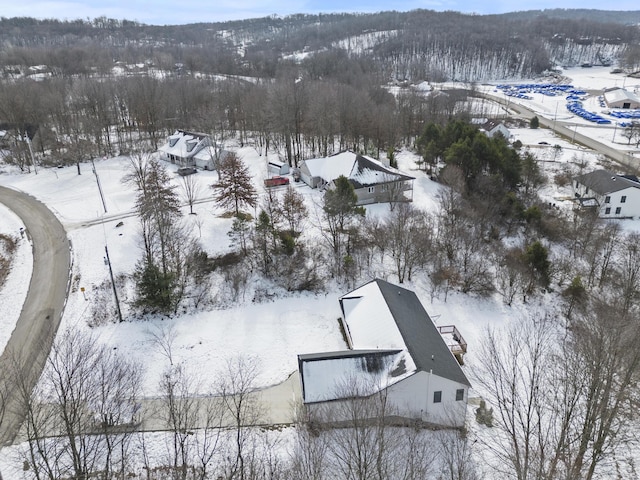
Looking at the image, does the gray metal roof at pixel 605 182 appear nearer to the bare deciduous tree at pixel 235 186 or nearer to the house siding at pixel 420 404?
the house siding at pixel 420 404

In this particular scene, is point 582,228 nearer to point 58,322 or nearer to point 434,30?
point 58,322

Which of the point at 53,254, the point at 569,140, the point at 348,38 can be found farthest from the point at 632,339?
the point at 348,38

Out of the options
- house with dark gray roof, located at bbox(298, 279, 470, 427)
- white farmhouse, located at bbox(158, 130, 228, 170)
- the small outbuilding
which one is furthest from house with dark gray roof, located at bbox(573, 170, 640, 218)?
the small outbuilding

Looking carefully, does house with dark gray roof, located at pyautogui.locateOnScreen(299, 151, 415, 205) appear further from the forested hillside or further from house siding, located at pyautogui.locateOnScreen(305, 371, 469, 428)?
the forested hillside

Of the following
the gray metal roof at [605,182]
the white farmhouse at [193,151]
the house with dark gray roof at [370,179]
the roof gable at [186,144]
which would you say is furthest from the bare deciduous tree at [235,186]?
the gray metal roof at [605,182]

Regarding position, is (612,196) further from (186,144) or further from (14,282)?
(14,282)

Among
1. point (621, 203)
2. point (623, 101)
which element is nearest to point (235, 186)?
point (621, 203)
